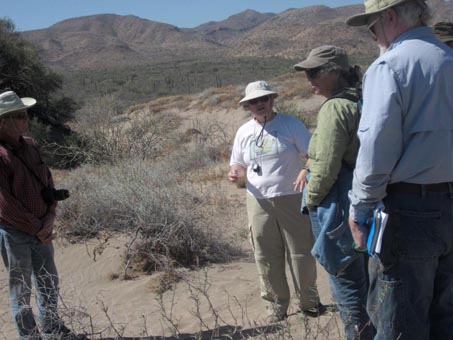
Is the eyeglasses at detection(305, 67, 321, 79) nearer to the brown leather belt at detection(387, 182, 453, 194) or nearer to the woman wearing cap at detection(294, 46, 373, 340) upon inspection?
the woman wearing cap at detection(294, 46, 373, 340)

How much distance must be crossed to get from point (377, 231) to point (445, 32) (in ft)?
8.20

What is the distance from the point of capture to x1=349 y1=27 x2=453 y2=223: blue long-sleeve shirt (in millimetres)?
1997

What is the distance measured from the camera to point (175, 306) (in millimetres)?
4559

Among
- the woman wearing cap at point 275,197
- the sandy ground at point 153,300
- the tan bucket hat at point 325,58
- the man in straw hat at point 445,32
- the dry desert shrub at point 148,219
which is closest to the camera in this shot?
the tan bucket hat at point 325,58

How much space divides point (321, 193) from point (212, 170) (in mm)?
7299

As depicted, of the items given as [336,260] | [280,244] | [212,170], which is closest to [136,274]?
[280,244]

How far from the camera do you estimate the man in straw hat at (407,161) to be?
200 centimetres

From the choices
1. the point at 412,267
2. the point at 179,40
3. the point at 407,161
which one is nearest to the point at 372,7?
the point at 407,161

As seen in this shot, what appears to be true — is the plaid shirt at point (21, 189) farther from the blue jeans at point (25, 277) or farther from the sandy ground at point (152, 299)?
the sandy ground at point (152, 299)

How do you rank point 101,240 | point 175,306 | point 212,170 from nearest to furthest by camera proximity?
point 175,306 → point 101,240 → point 212,170

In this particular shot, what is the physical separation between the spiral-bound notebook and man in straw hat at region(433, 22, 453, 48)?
2.30 meters

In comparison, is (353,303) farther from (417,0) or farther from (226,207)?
(226,207)

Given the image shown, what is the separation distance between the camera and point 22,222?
340 centimetres

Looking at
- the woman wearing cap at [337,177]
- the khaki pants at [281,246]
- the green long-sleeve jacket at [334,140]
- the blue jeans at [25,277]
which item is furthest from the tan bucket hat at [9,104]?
the green long-sleeve jacket at [334,140]
